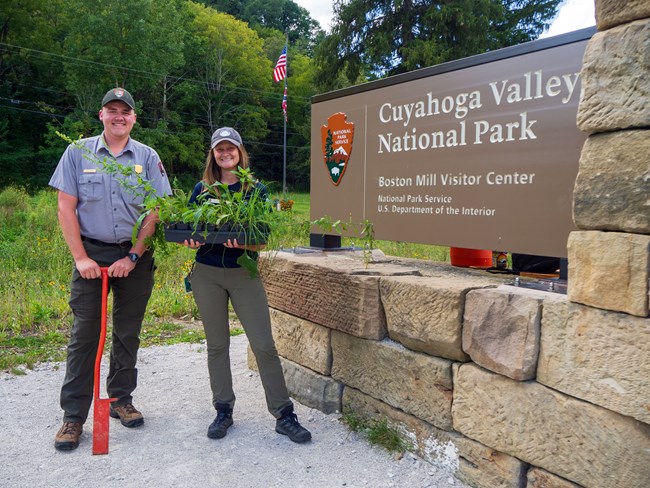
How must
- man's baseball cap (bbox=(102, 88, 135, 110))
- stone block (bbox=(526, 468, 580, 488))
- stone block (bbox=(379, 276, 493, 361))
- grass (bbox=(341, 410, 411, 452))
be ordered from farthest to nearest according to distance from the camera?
1. man's baseball cap (bbox=(102, 88, 135, 110))
2. grass (bbox=(341, 410, 411, 452))
3. stone block (bbox=(379, 276, 493, 361))
4. stone block (bbox=(526, 468, 580, 488))

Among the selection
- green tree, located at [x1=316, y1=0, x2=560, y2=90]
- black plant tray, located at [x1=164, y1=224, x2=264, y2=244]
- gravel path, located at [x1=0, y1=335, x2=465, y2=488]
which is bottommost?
gravel path, located at [x1=0, y1=335, x2=465, y2=488]

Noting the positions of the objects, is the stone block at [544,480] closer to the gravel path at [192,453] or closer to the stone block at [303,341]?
the gravel path at [192,453]

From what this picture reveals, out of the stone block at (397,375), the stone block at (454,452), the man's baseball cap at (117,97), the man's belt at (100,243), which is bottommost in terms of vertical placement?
the stone block at (454,452)

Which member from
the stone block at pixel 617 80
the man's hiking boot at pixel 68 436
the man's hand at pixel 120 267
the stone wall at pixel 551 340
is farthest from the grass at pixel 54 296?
the stone block at pixel 617 80

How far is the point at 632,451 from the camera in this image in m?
2.23

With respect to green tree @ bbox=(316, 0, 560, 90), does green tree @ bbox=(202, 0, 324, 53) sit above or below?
above

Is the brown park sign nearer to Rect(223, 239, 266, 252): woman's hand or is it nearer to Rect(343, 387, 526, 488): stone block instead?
Rect(223, 239, 266, 252): woman's hand

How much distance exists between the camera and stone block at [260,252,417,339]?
3443mm

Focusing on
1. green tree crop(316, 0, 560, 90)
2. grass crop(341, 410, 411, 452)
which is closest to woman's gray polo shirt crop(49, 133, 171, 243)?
grass crop(341, 410, 411, 452)

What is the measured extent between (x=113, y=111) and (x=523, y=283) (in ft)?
8.68

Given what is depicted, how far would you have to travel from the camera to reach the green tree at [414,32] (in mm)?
25703

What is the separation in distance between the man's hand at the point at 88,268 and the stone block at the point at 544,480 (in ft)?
8.58

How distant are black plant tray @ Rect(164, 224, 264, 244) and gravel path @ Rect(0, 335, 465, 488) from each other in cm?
127

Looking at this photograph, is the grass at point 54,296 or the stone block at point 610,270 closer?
the stone block at point 610,270
